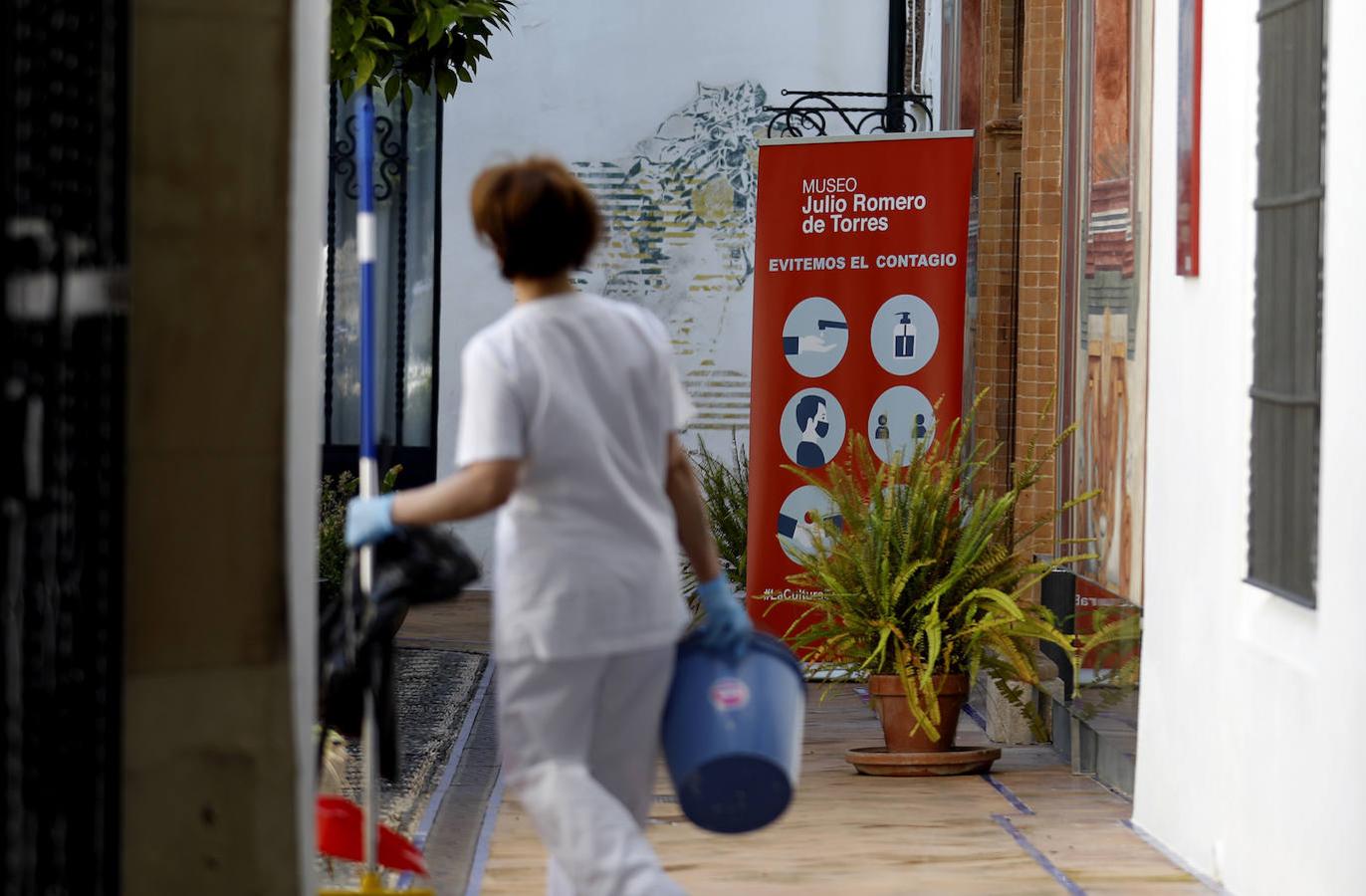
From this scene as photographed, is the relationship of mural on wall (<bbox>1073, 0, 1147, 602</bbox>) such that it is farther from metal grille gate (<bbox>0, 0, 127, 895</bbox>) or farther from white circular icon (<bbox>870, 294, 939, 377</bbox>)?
metal grille gate (<bbox>0, 0, 127, 895</bbox>)

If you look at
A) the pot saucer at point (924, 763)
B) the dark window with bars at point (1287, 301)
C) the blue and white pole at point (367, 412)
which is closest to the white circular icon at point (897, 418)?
the pot saucer at point (924, 763)

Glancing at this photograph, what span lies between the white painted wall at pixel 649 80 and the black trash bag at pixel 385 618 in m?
11.5

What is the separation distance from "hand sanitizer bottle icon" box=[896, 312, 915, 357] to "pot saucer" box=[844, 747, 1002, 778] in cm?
248

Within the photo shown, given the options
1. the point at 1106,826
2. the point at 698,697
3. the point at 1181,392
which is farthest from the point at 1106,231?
the point at 698,697

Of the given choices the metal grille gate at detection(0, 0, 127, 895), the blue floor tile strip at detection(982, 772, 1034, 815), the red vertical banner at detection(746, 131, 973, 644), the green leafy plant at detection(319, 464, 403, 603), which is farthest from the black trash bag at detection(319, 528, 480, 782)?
the red vertical banner at detection(746, 131, 973, 644)

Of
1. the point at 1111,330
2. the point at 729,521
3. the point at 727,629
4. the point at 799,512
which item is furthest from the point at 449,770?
the point at 727,629

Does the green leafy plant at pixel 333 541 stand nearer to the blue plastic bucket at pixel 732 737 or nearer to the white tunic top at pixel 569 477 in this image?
the blue plastic bucket at pixel 732 737

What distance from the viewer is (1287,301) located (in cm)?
560

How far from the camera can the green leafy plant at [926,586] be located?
7.80 metres

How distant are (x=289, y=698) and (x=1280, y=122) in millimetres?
3521

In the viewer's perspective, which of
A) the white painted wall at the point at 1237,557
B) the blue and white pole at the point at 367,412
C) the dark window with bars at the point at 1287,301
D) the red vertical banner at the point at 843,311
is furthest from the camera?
the red vertical banner at the point at 843,311

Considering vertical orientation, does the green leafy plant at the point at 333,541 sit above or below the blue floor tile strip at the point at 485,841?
above

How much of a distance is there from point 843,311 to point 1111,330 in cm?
202

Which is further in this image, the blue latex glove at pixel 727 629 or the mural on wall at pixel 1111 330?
the mural on wall at pixel 1111 330
